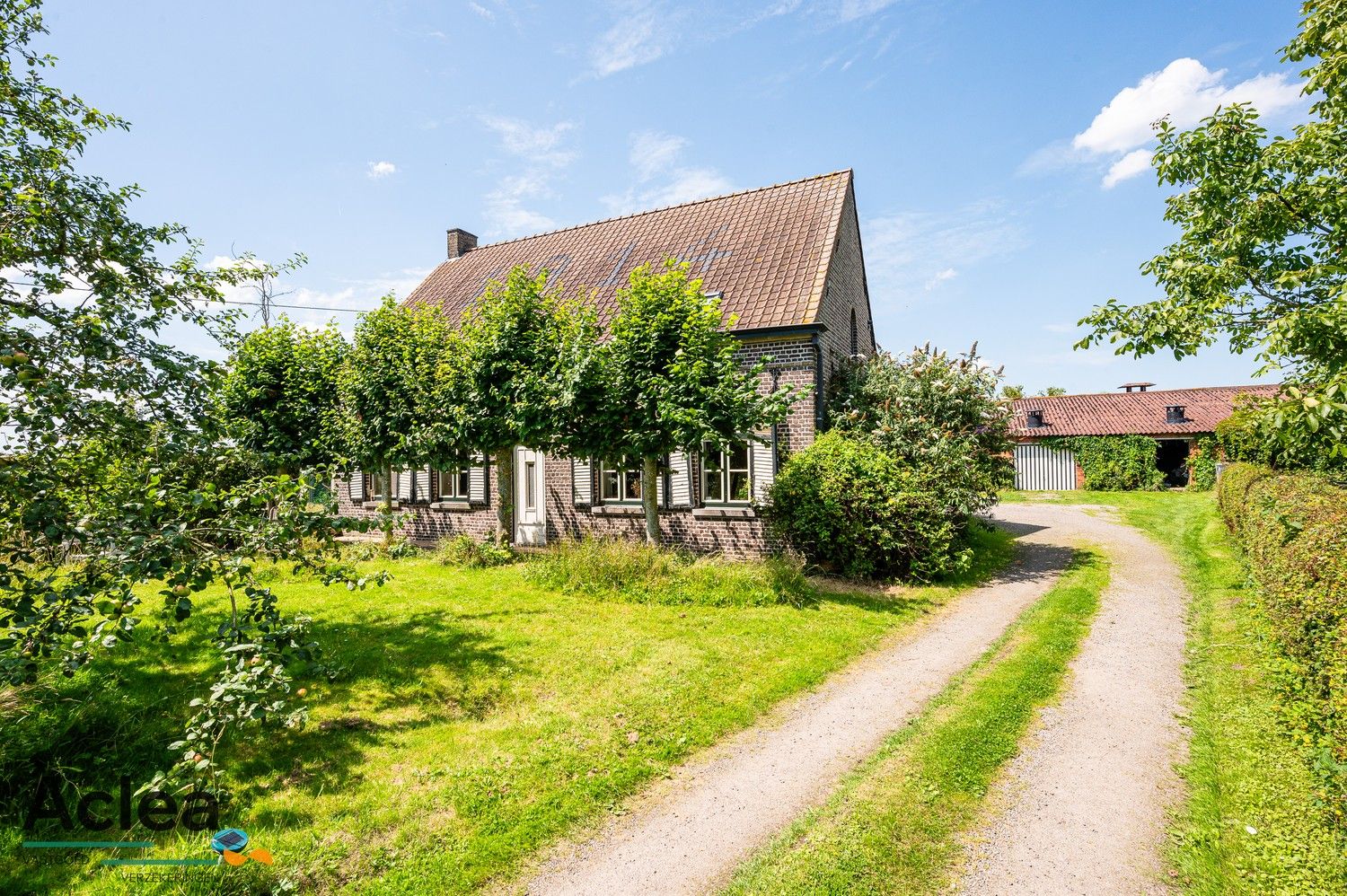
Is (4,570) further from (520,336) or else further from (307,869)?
(520,336)

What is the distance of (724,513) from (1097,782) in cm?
863

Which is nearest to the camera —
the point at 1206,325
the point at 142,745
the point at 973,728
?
the point at 142,745

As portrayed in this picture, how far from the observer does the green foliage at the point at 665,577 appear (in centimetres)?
987

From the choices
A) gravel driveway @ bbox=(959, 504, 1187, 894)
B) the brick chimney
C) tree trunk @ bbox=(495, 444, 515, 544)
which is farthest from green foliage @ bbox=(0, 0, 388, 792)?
the brick chimney

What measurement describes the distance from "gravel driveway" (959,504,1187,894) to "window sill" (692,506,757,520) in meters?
6.25

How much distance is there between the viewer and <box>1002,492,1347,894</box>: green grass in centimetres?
360

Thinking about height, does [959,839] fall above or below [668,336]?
below

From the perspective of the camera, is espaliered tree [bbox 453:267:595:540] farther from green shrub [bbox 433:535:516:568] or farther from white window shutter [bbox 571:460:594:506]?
green shrub [bbox 433:535:516:568]

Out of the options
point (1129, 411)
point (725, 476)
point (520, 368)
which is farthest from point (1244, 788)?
point (1129, 411)

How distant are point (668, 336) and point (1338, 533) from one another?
28.6ft

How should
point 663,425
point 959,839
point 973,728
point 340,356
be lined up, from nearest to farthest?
point 959,839 < point 973,728 < point 663,425 < point 340,356

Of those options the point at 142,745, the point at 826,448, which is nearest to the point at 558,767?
the point at 142,745

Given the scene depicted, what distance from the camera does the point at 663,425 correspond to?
10.7m

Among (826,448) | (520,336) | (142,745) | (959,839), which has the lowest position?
(959,839)
